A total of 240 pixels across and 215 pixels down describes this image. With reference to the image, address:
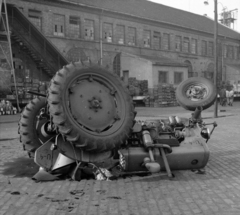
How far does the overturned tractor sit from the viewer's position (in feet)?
14.7

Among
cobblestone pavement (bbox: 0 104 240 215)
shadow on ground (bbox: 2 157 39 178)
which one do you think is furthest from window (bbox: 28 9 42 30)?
cobblestone pavement (bbox: 0 104 240 215)

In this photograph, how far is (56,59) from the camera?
92.7 feet

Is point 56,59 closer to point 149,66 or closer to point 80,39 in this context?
point 80,39

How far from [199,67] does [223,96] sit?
1750 centimetres

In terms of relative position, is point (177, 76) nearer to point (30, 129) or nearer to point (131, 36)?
point (131, 36)

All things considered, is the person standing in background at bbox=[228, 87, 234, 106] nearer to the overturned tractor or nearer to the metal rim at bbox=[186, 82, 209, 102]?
the metal rim at bbox=[186, 82, 209, 102]

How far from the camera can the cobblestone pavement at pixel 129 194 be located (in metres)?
3.67

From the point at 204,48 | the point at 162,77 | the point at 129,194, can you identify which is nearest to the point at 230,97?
the point at 162,77

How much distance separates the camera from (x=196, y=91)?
6.73 m

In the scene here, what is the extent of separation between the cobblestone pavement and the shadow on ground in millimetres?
17

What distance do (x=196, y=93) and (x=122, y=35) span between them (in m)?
31.7

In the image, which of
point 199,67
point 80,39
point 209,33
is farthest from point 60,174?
point 209,33

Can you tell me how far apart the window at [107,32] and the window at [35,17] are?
25.6ft

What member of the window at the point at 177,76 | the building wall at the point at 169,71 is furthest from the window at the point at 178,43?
the window at the point at 177,76
